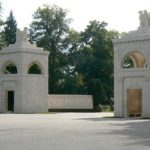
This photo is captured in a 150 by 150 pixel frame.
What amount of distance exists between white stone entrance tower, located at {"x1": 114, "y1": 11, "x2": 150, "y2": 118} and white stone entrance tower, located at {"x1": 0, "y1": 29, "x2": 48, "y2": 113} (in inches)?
504

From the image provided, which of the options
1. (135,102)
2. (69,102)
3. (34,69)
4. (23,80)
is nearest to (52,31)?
(34,69)

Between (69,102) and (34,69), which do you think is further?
(34,69)

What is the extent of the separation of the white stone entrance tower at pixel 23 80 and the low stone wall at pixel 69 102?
3.52m

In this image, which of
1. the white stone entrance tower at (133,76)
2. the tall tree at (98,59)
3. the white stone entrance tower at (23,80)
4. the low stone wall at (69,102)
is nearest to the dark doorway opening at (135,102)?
the white stone entrance tower at (133,76)

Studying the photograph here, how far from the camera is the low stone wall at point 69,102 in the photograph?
53.1 m

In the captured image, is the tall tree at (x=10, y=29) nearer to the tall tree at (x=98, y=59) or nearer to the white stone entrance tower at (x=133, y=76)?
the tall tree at (x=98, y=59)

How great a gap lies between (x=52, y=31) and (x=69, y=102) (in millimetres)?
19552

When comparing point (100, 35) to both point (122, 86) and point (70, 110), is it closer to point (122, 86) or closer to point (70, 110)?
point (70, 110)

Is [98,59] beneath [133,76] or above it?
above

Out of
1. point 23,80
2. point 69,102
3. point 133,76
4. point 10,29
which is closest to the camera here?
point 133,76

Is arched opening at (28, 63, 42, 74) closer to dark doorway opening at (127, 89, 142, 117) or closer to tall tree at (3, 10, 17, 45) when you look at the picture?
tall tree at (3, 10, 17, 45)

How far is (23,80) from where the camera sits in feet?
155

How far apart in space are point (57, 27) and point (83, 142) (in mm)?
56188

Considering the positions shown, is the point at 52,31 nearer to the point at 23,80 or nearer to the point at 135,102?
the point at 23,80
